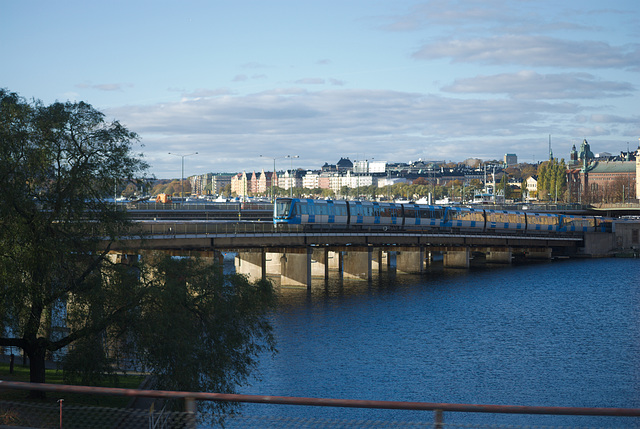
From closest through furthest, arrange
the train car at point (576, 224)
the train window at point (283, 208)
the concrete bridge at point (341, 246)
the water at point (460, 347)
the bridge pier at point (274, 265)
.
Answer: the water at point (460, 347)
the concrete bridge at point (341, 246)
the train window at point (283, 208)
the bridge pier at point (274, 265)
the train car at point (576, 224)

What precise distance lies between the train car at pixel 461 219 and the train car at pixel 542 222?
47.5 ft

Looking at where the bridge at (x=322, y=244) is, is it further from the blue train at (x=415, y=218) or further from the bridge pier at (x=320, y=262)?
the blue train at (x=415, y=218)

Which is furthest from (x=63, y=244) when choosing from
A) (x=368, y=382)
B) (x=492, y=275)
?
(x=492, y=275)

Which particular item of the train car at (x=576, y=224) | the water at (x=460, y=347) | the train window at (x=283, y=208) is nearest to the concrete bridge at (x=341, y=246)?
the train car at (x=576, y=224)

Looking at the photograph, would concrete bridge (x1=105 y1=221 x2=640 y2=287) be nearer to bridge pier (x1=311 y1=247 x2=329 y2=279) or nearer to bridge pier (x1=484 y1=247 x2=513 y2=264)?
bridge pier (x1=311 y1=247 x2=329 y2=279)

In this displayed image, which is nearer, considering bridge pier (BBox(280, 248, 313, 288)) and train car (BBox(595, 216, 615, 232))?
bridge pier (BBox(280, 248, 313, 288))

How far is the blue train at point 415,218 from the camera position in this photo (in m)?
94.5

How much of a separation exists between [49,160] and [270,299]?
11.6 m

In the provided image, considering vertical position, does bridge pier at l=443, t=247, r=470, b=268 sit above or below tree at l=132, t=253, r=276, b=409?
below

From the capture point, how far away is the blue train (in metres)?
94.5

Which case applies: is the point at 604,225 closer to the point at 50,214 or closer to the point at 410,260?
the point at 410,260

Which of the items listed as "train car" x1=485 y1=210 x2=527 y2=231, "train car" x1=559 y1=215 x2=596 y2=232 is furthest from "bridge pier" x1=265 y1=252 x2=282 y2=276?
"train car" x1=559 y1=215 x2=596 y2=232

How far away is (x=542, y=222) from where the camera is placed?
132m

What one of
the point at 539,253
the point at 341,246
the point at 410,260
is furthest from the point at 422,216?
the point at 539,253
